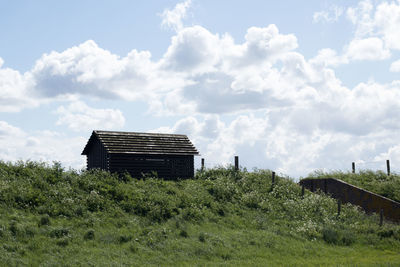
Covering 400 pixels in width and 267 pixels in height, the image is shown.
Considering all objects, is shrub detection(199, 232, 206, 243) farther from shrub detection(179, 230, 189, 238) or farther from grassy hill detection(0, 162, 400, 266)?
shrub detection(179, 230, 189, 238)

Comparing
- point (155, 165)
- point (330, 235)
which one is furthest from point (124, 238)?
point (155, 165)

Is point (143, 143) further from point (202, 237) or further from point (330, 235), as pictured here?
point (330, 235)

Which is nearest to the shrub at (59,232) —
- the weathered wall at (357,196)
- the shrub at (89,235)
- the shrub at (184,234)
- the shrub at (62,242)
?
the shrub at (62,242)

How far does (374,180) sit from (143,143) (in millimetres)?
21892

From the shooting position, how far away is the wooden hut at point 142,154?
3531 centimetres

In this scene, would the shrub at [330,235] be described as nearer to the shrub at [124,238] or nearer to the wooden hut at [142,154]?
the shrub at [124,238]

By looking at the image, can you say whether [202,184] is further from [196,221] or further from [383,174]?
[383,174]

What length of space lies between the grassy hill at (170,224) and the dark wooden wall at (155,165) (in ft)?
5.88

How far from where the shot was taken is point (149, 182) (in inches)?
1272

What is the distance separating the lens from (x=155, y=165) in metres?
36.5

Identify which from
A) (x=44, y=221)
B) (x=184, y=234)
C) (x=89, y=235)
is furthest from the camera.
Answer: (x=184, y=234)

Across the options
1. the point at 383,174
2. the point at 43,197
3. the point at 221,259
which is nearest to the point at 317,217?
the point at 221,259

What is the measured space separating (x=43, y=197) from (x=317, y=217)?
Answer: 1864 cm

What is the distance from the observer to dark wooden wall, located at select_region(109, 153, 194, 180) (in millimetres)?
35125
